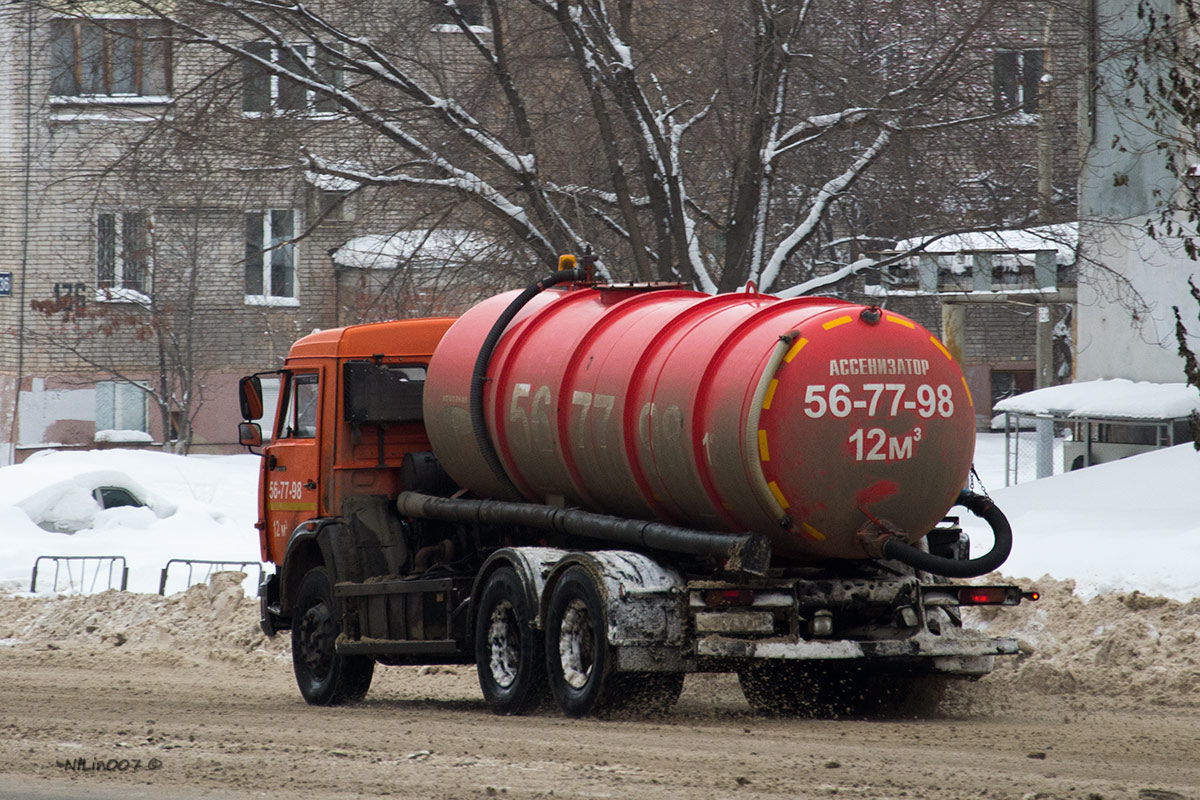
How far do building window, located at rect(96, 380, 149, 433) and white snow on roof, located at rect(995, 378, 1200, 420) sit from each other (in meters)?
19.4

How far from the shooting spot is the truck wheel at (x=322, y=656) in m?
11.9

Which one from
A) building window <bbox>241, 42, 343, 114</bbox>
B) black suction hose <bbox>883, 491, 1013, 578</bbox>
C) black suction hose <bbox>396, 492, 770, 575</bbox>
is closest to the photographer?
black suction hose <bbox>396, 492, 770, 575</bbox>

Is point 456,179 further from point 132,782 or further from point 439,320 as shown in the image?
point 132,782

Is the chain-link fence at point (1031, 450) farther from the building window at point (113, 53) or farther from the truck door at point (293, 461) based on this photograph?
the truck door at point (293, 461)

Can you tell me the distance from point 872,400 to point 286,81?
9.73m

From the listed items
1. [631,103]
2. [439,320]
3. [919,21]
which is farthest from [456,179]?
[919,21]

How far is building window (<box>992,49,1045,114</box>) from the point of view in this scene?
16.7 meters

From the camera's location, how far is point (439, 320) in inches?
480

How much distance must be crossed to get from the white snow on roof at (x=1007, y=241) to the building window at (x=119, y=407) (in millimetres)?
21634

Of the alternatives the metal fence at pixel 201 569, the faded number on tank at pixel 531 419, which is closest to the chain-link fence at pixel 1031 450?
the metal fence at pixel 201 569

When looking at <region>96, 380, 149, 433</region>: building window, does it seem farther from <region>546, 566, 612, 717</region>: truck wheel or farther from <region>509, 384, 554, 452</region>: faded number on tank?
<region>546, 566, 612, 717</region>: truck wheel

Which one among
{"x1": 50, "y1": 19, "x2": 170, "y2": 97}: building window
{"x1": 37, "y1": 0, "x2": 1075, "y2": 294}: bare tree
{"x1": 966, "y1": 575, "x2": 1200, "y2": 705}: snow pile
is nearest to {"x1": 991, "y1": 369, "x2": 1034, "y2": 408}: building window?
{"x1": 37, "y1": 0, "x2": 1075, "y2": 294}: bare tree

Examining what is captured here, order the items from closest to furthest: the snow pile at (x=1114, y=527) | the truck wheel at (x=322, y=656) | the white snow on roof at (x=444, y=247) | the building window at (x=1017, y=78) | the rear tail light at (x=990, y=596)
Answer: the rear tail light at (x=990, y=596) < the truck wheel at (x=322, y=656) < the snow pile at (x=1114, y=527) < the building window at (x=1017, y=78) < the white snow on roof at (x=444, y=247)

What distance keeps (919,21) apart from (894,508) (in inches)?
356
